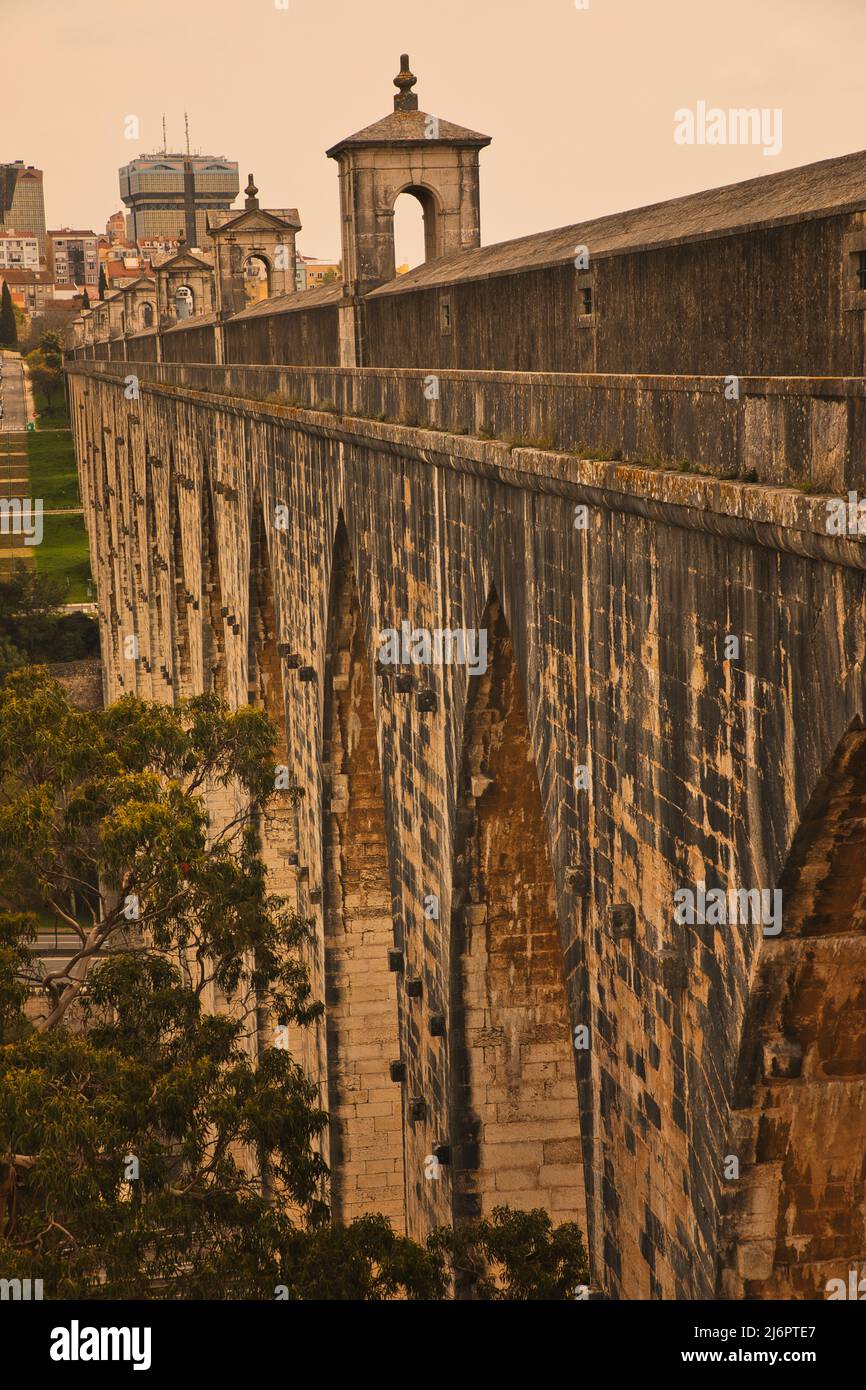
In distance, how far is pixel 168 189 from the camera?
504 feet

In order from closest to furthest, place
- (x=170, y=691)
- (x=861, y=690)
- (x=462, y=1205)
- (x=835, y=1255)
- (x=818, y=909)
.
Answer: (x=861, y=690), (x=818, y=909), (x=835, y=1255), (x=462, y=1205), (x=170, y=691)

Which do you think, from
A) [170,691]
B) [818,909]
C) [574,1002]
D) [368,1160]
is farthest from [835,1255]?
[170,691]

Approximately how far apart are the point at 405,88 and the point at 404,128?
0.43 m

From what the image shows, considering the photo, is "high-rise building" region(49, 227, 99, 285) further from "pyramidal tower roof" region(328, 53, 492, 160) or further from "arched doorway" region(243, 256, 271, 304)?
"pyramidal tower roof" region(328, 53, 492, 160)

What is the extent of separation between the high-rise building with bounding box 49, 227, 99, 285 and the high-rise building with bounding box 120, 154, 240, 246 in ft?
58.4

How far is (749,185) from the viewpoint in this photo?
28.2 ft

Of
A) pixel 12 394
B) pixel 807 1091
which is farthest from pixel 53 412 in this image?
pixel 807 1091

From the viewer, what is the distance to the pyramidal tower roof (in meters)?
16.9

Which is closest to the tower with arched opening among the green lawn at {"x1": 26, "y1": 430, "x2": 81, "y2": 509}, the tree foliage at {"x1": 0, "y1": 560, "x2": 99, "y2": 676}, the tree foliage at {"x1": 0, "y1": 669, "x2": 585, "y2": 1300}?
the tree foliage at {"x1": 0, "y1": 669, "x2": 585, "y2": 1300}

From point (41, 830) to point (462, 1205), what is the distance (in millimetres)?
3908

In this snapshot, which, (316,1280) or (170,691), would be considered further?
(170,691)

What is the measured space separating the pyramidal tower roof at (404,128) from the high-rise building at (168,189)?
399ft
